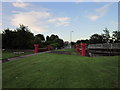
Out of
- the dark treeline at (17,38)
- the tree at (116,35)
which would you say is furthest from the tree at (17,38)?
the tree at (116,35)

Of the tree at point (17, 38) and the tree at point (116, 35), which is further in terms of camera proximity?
the tree at point (116, 35)

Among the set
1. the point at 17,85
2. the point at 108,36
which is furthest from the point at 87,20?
the point at 108,36

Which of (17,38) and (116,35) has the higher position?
(116,35)

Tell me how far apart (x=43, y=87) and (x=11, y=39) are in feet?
100

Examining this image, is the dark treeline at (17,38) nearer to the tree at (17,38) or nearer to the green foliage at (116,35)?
the tree at (17,38)

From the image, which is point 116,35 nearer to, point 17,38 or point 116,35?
point 116,35

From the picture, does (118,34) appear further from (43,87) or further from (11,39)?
(43,87)

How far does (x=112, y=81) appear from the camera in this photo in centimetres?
410

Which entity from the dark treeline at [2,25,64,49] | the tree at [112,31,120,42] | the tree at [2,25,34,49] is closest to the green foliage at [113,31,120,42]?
the tree at [112,31,120,42]

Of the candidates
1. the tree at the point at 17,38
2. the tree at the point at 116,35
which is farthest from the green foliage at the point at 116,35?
the tree at the point at 17,38

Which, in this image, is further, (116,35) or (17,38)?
(116,35)

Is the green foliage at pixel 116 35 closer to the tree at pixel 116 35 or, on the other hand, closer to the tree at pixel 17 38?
the tree at pixel 116 35

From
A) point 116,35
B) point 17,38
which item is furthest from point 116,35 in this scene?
point 17,38

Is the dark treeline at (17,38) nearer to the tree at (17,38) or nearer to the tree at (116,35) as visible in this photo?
the tree at (17,38)
